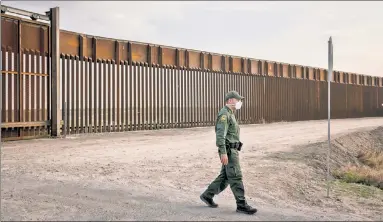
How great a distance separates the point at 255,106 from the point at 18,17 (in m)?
15.8

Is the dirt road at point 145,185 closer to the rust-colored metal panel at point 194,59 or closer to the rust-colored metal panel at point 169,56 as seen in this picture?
the rust-colored metal panel at point 169,56

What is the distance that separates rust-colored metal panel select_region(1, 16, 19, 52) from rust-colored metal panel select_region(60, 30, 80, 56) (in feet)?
6.55

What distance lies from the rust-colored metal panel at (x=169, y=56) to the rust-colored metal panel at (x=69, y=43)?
4949mm

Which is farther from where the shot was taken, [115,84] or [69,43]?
[115,84]

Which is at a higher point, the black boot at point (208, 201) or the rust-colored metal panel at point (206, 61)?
the rust-colored metal panel at point (206, 61)

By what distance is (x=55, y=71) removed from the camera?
14.2 meters

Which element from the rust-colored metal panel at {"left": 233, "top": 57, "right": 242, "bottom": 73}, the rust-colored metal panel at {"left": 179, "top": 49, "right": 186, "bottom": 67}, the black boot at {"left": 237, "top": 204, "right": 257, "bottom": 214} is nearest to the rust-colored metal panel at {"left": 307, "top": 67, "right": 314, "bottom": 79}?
the rust-colored metal panel at {"left": 233, "top": 57, "right": 242, "bottom": 73}

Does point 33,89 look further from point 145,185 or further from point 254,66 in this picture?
point 254,66

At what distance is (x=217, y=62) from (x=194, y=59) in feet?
6.63

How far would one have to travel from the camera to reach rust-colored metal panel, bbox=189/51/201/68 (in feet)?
69.5

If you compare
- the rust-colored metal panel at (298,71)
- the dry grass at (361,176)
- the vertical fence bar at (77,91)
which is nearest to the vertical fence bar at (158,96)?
the vertical fence bar at (77,91)

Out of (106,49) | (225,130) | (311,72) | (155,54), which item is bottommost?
(225,130)

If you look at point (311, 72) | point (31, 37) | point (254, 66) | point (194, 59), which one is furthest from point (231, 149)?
point (311, 72)

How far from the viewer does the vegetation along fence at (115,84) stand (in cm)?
1322
